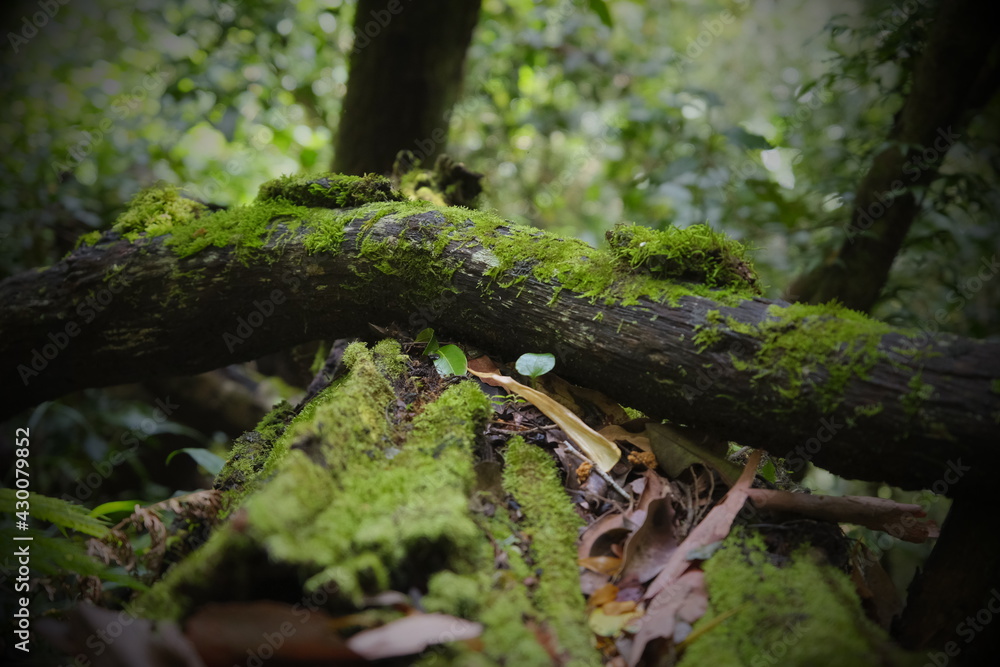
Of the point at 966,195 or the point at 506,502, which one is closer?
the point at 506,502

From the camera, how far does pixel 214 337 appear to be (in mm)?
2992

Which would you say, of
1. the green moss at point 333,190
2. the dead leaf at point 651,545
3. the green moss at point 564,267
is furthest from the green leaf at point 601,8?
the dead leaf at point 651,545

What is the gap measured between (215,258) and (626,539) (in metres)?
2.37

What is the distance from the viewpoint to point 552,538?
1770 mm

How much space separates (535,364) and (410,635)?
1.20 m

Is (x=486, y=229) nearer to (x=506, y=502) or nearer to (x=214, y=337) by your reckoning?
(x=506, y=502)

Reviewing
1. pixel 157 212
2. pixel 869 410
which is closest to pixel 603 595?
pixel 869 410

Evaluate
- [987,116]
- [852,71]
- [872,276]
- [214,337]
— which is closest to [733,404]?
[214,337]

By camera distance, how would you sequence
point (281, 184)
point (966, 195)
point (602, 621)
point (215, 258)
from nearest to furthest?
point (602, 621) < point (215, 258) < point (281, 184) < point (966, 195)

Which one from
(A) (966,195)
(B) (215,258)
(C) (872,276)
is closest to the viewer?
(B) (215,258)

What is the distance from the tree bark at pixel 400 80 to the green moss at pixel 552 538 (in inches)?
138

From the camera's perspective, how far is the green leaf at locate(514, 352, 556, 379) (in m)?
2.20

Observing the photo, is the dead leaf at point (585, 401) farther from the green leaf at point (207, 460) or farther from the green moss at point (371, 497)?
the green leaf at point (207, 460)

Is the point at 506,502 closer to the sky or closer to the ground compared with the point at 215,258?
closer to the ground
